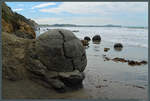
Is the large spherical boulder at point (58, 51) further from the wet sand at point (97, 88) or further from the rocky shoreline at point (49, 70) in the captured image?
the wet sand at point (97, 88)

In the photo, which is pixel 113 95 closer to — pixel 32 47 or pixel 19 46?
pixel 32 47

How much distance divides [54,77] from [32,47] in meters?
2.10

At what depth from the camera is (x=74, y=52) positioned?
9.14m

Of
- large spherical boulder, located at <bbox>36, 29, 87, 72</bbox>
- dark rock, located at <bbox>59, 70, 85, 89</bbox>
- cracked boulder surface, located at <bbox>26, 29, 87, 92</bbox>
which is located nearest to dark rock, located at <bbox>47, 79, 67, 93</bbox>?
cracked boulder surface, located at <bbox>26, 29, 87, 92</bbox>

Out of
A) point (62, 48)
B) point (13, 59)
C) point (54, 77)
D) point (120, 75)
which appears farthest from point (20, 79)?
point (120, 75)

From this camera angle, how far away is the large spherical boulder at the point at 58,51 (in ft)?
28.9

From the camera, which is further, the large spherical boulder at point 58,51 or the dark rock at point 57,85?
the large spherical boulder at point 58,51

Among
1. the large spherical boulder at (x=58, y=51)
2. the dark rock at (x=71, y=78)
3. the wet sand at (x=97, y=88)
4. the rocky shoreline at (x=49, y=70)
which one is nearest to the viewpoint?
the wet sand at (x=97, y=88)

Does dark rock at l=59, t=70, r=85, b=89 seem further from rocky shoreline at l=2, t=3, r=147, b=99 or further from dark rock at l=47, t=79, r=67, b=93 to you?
dark rock at l=47, t=79, r=67, b=93

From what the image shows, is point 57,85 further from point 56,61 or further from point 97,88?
point 97,88

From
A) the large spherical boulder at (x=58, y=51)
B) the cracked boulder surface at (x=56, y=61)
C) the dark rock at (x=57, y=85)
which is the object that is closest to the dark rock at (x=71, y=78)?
the cracked boulder surface at (x=56, y=61)

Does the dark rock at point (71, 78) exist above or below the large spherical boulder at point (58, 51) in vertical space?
below

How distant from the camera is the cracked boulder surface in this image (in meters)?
8.52

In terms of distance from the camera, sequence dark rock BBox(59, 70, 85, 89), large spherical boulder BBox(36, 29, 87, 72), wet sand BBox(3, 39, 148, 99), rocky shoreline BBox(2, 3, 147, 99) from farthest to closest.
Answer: large spherical boulder BBox(36, 29, 87, 72), dark rock BBox(59, 70, 85, 89), rocky shoreline BBox(2, 3, 147, 99), wet sand BBox(3, 39, 148, 99)
